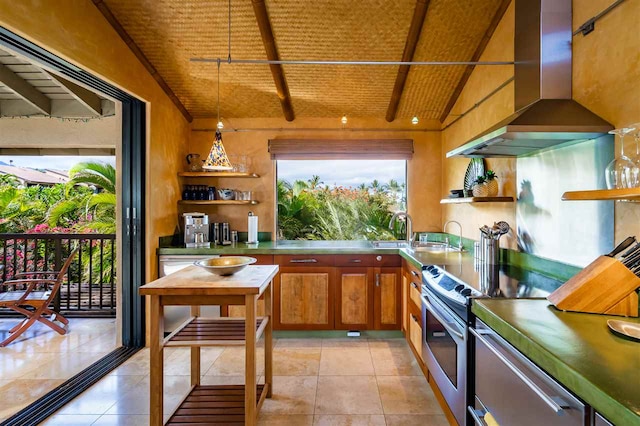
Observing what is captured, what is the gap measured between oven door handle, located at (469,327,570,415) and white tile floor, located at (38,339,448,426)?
1042mm

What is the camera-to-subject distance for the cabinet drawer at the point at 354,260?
3486mm

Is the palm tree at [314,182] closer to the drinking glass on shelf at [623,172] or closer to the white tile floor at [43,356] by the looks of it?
the white tile floor at [43,356]

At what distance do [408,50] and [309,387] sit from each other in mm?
2948

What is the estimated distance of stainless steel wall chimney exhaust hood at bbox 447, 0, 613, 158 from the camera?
169cm

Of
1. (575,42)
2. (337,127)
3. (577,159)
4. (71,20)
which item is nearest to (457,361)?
(577,159)

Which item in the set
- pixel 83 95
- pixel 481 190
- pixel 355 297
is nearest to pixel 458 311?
pixel 481 190

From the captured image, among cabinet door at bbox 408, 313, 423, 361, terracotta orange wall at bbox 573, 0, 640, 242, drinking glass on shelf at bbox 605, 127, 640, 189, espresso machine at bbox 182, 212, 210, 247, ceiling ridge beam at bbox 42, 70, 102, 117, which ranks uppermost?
ceiling ridge beam at bbox 42, 70, 102, 117

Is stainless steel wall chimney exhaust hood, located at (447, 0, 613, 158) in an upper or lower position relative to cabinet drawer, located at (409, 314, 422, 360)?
upper

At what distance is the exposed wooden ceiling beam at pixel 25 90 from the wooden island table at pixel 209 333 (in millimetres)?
3491

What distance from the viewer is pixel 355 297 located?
3.49 m

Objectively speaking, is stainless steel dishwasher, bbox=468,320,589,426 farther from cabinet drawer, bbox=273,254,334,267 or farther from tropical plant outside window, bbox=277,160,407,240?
tropical plant outside window, bbox=277,160,407,240

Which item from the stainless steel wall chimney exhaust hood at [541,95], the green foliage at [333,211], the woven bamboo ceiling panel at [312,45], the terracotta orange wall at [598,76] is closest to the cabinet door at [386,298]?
the green foliage at [333,211]

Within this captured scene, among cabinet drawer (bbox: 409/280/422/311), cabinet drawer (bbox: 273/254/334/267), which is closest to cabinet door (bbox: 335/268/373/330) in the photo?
cabinet drawer (bbox: 273/254/334/267)

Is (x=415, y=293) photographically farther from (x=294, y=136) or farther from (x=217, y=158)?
(x=294, y=136)
